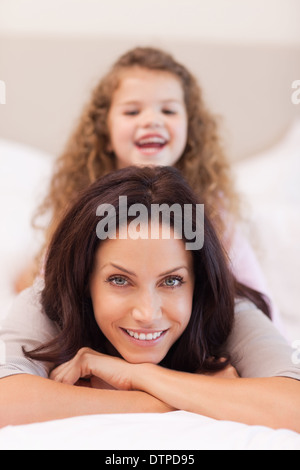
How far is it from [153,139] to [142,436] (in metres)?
0.88

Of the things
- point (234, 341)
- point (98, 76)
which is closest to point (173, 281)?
point (234, 341)

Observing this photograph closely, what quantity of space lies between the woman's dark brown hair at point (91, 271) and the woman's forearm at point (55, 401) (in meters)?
0.09

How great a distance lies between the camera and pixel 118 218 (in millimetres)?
918

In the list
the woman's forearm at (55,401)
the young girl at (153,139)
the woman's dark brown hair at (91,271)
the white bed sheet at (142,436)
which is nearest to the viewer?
the white bed sheet at (142,436)

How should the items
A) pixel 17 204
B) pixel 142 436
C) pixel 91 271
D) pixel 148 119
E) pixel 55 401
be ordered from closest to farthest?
pixel 142 436
pixel 55 401
pixel 91 271
pixel 148 119
pixel 17 204

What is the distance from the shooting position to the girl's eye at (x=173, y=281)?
3.04 feet

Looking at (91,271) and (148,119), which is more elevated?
(148,119)

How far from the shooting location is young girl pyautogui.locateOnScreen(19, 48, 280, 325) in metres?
1.46

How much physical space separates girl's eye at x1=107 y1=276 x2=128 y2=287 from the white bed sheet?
0.71ft

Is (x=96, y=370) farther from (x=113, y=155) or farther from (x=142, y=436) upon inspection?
(x=113, y=155)

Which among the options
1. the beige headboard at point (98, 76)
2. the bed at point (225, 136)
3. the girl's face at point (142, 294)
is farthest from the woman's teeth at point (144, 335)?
the beige headboard at point (98, 76)

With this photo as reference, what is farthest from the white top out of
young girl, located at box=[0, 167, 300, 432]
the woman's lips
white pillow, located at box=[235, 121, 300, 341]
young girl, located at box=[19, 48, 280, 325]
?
the woman's lips

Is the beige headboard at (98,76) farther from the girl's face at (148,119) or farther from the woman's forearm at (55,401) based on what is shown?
the woman's forearm at (55,401)

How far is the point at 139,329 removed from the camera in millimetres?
920
